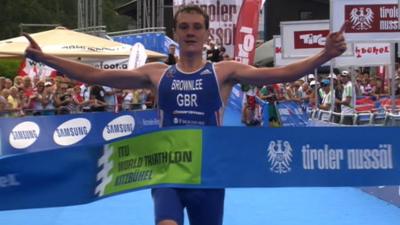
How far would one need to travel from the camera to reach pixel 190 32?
16.2ft

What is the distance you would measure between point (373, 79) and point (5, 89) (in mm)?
11541

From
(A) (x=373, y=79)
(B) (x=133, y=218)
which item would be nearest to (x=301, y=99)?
(A) (x=373, y=79)

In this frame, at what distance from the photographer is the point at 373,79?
2330 centimetres

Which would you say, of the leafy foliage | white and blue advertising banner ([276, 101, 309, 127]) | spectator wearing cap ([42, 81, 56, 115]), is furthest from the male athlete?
the leafy foliage

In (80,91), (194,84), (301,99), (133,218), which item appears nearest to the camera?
(194,84)

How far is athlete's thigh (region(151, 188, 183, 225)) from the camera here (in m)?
4.54

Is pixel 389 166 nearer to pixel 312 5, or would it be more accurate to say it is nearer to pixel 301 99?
pixel 301 99

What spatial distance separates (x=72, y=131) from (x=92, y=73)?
7.96 m

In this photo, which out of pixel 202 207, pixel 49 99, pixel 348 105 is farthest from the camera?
pixel 49 99

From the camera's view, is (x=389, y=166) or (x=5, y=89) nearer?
(x=389, y=166)

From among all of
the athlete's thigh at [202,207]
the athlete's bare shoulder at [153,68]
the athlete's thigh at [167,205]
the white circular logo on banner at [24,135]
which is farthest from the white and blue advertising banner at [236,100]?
the athlete's thigh at [167,205]

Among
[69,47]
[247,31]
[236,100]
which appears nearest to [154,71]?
[69,47]

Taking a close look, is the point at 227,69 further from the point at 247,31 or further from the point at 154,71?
the point at 247,31

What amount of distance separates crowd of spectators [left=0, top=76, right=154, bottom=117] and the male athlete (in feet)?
32.9
